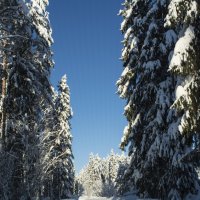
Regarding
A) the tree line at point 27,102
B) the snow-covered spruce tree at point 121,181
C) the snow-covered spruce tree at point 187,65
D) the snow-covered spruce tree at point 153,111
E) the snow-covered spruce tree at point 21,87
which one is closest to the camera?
the snow-covered spruce tree at point 187,65

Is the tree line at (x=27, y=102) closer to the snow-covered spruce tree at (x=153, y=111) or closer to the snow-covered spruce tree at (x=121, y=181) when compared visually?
the snow-covered spruce tree at (x=153, y=111)

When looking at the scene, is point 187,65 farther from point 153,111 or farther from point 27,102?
point 27,102

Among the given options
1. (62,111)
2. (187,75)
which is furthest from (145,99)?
(62,111)

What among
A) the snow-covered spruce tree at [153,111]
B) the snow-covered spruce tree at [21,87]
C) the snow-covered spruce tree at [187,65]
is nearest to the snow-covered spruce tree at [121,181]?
the snow-covered spruce tree at [153,111]

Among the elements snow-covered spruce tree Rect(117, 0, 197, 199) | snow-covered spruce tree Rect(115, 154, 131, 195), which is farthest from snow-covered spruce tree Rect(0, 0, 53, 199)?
snow-covered spruce tree Rect(115, 154, 131, 195)

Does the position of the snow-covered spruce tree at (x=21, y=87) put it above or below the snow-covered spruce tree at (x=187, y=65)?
above

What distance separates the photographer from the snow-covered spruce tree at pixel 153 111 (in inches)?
767

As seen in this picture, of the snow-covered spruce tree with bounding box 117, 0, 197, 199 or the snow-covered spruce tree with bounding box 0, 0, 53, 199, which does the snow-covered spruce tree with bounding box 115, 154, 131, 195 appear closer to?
the snow-covered spruce tree with bounding box 117, 0, 197, 199

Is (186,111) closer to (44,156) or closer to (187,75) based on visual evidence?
(187,75)

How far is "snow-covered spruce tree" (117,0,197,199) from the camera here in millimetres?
19484

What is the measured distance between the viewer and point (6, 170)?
640 inches

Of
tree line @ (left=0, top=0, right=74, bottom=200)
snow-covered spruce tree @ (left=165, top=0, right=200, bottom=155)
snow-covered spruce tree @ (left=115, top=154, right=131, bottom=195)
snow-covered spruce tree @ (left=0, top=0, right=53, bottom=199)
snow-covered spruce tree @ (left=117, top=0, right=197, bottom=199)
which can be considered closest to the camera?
snow-covered spruce tree @ (left=165, top=0, right=200, bottom=155)

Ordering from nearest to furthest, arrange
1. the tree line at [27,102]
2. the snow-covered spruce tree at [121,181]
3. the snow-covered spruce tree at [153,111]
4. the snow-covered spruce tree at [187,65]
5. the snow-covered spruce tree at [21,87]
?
the snow-covered spruce tree at [187,65], the tree line at [27,102], the snow-covered spruce tree at [153,111], the snow-covered spruce tree at [21,87], the snow-covered spruce tree at [121,181]

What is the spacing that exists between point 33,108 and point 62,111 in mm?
22937
